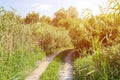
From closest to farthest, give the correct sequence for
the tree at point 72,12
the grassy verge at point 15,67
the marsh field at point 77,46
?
the marsh field at point 77,46, the grassy verge at point 15,67, the tree at point 72,12

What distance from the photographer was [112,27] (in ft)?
54.4

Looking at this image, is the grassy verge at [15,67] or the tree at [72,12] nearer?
the grassy verge at [15,67]

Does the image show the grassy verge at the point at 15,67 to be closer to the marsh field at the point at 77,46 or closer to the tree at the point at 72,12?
the marsh field at the point at 77,46

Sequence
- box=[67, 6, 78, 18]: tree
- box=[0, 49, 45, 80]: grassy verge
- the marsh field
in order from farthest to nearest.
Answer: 1. box=[67, 6, 78, 18]: tree
2. box=[0, 49, 45, 80]: grassy verge
3. the marsh field

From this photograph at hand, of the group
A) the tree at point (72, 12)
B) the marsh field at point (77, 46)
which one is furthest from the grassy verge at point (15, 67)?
the tree at point (72, 12)

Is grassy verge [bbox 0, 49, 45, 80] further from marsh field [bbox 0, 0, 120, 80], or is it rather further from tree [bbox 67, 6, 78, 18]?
tree [bbox 67, 6, 78, 18]

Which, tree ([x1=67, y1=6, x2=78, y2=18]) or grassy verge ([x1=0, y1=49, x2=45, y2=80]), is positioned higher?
tree ([x1=67, y1=6, x2=78, y2=18])

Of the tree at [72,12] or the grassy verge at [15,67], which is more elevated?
the tree at [72,12]

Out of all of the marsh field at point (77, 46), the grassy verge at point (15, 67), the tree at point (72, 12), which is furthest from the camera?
the tree at point (72, 12)

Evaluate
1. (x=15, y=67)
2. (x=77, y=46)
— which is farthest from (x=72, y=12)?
(x=15, y=67)

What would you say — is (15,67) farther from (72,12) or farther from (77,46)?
(72,12)

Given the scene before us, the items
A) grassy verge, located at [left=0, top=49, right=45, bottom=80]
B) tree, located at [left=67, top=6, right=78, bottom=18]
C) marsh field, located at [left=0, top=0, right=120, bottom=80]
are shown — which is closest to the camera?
marsh field, located at [left=0, top=0, right=120, bottom=80]

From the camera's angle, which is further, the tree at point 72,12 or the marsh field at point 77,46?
the tree at point 72,12

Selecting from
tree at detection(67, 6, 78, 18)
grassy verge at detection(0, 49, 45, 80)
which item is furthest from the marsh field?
tree at detection(67, 6, 78, 18)
